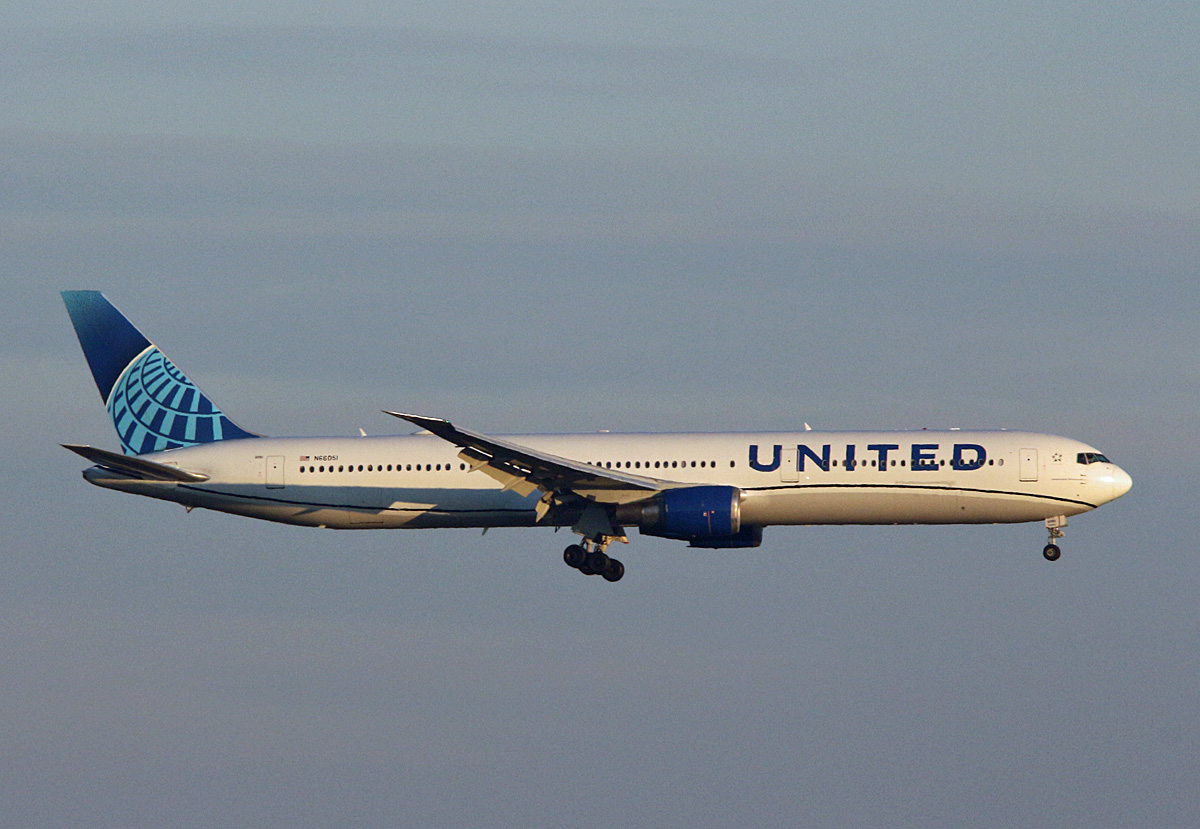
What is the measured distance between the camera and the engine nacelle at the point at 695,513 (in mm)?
53469

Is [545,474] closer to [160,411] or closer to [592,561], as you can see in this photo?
[592,561]

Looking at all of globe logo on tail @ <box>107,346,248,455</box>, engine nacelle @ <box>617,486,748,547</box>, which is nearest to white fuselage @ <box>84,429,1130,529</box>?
engine nacelle @ <box>617,486,748,547</box>

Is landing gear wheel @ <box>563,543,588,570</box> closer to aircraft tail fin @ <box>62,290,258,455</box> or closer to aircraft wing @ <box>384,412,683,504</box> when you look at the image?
aircraft wing @ <box>384,412,683,504</box>

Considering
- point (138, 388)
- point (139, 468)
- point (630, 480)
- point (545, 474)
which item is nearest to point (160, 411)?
point (138, 388)

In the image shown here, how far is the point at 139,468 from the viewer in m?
57.8

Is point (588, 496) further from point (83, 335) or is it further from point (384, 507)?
point (83, 335)

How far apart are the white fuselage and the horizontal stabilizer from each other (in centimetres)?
24

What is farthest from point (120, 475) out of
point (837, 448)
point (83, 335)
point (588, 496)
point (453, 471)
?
point (837, 448)

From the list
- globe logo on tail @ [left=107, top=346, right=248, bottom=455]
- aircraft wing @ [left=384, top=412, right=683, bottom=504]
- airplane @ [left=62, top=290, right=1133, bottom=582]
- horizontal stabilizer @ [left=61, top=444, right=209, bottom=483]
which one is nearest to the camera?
aircraft wing @ [left=384, top=412, right=683, bottom=504]

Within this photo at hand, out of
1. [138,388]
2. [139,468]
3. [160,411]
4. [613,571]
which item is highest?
[138,388]

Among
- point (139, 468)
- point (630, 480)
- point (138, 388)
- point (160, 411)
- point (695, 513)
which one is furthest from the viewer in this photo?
point (138, 388)

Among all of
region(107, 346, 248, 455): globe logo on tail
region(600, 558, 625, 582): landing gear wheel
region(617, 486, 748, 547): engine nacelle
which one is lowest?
region(600, 558, 625, 582): landing gear wheel

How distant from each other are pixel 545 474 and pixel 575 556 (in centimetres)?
423

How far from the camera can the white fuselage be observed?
178ft
